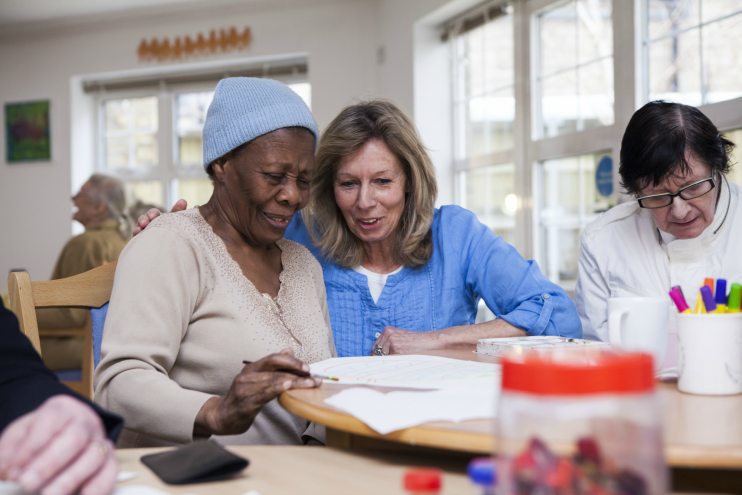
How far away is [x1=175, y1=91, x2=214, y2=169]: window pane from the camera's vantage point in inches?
231

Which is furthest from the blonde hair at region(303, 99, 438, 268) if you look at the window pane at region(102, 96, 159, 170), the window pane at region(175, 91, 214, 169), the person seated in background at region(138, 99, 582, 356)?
the window pane at region(102, 96, 159, 170)

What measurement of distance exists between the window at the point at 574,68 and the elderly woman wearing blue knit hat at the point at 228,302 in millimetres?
2338

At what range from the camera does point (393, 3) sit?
462cm

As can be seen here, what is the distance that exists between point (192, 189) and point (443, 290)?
15.1 feet

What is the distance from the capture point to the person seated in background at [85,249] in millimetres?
3061

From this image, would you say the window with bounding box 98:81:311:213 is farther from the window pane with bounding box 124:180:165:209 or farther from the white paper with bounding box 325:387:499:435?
the white paper with bounding box 325:387:499:435

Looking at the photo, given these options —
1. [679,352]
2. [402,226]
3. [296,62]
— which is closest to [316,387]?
[679,352]

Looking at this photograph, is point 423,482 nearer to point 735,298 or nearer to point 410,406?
point 410,406

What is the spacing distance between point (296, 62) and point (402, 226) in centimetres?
398

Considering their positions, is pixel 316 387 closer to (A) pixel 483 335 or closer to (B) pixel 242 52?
(A) pixel 483 335

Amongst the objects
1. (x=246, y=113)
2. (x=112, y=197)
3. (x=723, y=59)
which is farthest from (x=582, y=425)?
(x=112, y=197)

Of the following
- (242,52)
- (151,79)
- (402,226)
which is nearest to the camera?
(402,226)

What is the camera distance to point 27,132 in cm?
594

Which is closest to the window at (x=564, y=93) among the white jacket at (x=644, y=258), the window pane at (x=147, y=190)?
the white jacket at (x=644, y=258)
